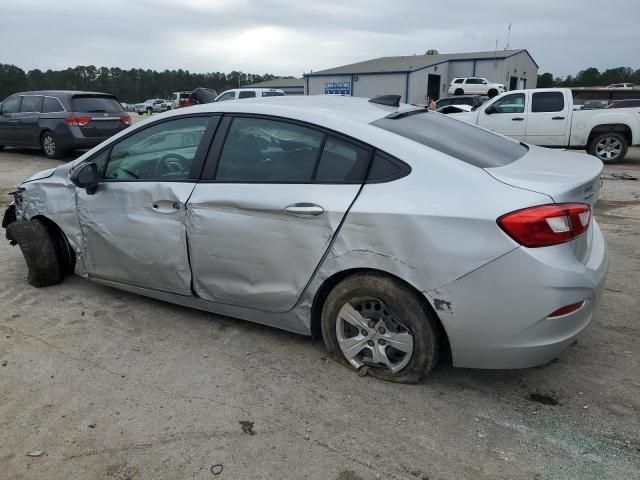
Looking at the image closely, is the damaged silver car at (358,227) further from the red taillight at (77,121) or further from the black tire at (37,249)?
the red taillight at (77,121)

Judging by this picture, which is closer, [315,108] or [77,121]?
[315,108]

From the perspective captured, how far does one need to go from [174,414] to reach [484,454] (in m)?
1.56

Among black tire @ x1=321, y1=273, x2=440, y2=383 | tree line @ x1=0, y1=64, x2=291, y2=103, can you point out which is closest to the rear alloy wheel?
black tire @ x1=321, y1=273, x2=440, y2=383

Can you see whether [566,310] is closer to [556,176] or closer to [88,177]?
[556,176]

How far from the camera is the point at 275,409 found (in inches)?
109

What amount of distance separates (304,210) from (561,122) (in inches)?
461

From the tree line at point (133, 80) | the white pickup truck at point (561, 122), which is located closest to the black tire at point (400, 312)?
the white pickup truck at point (561, 122)

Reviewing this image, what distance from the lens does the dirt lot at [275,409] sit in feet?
7.77

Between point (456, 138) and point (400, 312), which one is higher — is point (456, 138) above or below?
above

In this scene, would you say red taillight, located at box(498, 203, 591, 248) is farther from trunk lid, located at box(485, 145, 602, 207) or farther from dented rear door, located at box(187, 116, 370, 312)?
dented rear door, located at box(187, 116, 370, 312)

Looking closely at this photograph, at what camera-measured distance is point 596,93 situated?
2266 cm

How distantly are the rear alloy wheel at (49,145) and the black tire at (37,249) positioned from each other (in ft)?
29.4

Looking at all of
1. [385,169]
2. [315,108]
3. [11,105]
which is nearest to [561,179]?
[385,169]

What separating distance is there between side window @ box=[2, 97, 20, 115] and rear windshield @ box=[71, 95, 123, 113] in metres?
2.04
